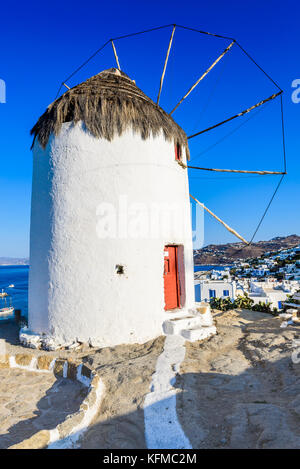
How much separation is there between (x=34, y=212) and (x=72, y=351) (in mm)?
3565

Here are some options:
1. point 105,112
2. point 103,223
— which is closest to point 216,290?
point 103,223

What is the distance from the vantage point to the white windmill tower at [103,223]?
20.3 ft

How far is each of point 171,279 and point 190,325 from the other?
1.31 metres

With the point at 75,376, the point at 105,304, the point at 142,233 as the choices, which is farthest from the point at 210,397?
the point at 142,233

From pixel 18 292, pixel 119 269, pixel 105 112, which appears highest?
pixel 105 112

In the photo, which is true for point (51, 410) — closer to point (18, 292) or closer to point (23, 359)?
point (23, 359)

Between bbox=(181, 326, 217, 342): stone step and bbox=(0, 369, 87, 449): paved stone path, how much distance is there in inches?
98.5

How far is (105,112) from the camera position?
21.1 ft

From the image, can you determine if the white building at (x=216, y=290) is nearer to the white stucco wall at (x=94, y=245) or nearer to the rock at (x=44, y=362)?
the white stucco wall at (x=94, y=245)

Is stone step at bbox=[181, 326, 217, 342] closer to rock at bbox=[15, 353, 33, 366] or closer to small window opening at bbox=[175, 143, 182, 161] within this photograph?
rock at bbox=[15, 353, 33, 366]

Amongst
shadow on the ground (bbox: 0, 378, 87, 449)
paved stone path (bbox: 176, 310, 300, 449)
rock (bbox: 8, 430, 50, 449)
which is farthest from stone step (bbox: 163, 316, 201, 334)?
rock (bbox: 8, 430, 50, 449)

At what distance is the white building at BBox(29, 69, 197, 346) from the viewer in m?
6.20

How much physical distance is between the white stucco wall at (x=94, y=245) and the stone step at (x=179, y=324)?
0.67 ft

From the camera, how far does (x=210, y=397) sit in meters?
3.62
